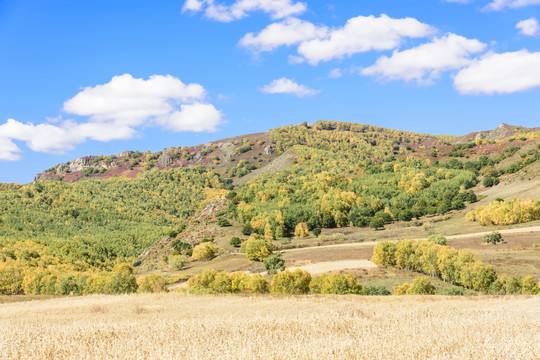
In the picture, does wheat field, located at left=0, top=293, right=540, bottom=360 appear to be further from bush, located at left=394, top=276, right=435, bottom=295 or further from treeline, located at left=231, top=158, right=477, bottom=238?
treeline, located at left=231, top=158, right=477, bottom=238

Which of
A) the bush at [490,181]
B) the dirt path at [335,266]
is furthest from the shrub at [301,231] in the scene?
the bush at [490,181]

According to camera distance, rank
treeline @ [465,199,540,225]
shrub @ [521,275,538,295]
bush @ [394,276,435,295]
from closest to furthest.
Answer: shrub @ [521,275,538,295] → bush @ [394,276,435,295] → treeline @ [465,199,540,225]

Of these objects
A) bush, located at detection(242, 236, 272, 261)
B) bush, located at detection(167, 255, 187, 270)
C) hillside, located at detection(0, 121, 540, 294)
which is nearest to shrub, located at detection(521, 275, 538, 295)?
hillside, located at detection(0, 121, 540, 294)

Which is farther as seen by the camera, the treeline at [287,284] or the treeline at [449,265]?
the treeline at [449,265]

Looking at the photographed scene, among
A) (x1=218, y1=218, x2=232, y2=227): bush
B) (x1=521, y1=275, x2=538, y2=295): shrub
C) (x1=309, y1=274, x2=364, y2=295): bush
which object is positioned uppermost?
(x1=218, y1=218, x2=232, y2=227): bush

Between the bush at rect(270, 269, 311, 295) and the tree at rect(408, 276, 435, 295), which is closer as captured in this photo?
the tree at rect(408, 276, 435, 295)

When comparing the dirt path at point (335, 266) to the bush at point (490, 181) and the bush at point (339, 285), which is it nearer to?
the bush at point (339, 285)

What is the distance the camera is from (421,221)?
128m

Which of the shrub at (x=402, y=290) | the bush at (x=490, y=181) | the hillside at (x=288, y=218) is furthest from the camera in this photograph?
the bush at (x=490, y=181)

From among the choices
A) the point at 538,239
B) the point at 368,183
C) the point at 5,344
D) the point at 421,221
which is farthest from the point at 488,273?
the point at 368,183

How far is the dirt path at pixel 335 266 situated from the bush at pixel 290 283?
17.6 m

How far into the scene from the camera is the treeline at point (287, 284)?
151 feet

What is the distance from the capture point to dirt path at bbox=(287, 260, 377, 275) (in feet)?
231

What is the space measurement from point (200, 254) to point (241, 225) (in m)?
40.0
